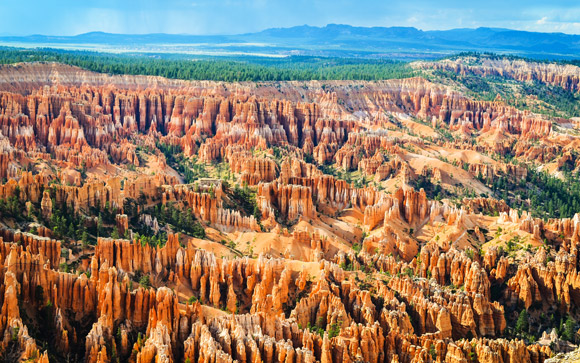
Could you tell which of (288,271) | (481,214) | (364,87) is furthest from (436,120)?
(288,271)

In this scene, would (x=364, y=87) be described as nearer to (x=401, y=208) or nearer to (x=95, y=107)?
(x=95, y=107)

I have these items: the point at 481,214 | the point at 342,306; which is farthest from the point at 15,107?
the point at 342,306

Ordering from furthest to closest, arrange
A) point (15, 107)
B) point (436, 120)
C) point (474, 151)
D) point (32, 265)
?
1. point (436, 120)
2. point (474, 151)
3. point (15, 107)
4. point (32, 265)

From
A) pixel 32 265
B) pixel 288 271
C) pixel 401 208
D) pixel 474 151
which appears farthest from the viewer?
pixel 474 151

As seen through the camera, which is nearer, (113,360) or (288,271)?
(113,360)

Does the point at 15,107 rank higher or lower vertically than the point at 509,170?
higher

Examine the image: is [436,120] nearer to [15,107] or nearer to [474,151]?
[474,151]
